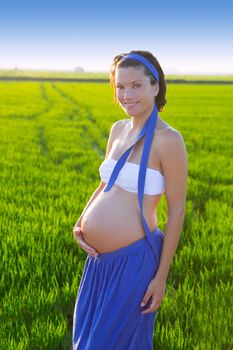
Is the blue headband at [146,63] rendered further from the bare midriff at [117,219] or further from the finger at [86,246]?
the finger at [86,246]

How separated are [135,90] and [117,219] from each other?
1.59 ft

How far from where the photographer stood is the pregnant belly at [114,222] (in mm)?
1897

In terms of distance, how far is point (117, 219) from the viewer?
6.31 feet

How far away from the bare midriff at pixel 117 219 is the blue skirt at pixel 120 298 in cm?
3

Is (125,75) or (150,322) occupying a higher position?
(125,75)

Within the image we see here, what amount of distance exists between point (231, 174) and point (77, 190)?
2.31m

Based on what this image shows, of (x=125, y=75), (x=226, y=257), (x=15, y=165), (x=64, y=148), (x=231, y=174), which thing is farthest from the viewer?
(x=64, y=148)

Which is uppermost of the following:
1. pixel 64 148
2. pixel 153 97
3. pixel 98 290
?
pixel 153 97

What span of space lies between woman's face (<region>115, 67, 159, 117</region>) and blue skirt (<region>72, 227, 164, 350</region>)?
480mm

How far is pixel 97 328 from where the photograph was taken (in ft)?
6.29

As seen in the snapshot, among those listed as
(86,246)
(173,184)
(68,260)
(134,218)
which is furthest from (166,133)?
(68,260)

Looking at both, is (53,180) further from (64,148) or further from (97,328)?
(97,328)

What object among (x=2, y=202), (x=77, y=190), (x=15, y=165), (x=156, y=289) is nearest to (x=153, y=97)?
(x=156, y=289)

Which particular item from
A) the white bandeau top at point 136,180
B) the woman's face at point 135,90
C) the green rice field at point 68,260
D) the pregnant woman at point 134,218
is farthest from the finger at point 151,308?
the woman's face at point 135,90
